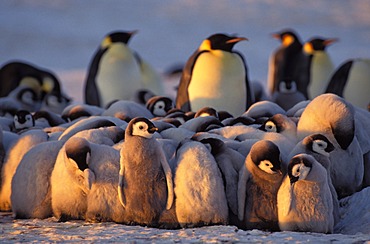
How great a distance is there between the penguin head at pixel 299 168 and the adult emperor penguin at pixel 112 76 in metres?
9.20

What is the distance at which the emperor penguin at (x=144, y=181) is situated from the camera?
6.14m

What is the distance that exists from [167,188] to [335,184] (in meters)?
1.44

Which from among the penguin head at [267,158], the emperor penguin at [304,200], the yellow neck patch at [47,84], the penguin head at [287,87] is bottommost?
the emperor penguin at [304,200]

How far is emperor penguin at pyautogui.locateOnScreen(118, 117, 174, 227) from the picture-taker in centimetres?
614

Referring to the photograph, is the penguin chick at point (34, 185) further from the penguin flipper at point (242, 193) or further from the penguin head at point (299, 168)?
the penguin head at point (299, 168)

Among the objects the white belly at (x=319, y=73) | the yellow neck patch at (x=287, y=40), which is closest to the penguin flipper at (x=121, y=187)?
the white belly at (x=319, y=73)

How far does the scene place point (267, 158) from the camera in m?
5.98

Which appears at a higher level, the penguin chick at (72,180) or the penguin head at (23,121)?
the penguin head at (23,121)

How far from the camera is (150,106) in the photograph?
32.2 ft

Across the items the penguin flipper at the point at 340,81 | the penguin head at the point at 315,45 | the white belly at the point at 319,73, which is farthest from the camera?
the penguin head at the point at 315,45

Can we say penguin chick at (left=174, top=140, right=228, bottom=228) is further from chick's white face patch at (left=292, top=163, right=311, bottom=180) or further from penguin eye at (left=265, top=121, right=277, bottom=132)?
penguin eye at (left=265, top=121, right=277, bottom=132)

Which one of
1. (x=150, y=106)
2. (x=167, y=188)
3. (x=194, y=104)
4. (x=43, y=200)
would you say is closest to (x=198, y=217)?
(x=167, y=188)

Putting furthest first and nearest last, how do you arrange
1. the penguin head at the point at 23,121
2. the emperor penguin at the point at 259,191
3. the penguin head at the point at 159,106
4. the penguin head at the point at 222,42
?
the penguin head at the point at 222,42
the penguin head at the point at 159,106
the penguin head at the point at 23,121
the emperor penguin at the point at 259,191

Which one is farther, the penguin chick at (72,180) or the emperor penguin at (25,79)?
the emperor penguin at (25,79)
